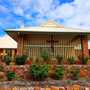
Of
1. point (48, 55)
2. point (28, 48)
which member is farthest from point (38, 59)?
point (28, 48)

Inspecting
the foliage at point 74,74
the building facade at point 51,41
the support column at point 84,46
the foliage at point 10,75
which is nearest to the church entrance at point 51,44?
the building facade at point 51,41

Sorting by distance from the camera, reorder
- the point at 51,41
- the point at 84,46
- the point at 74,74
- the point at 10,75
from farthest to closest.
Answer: the point at 51,41, the point at 84,46, the point at 74,74, the point at 10,75

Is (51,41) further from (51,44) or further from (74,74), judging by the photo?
(74,74)

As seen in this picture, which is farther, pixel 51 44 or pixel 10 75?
pixel 51 44

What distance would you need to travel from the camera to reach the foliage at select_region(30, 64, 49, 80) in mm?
13877

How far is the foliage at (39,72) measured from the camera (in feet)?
45.5

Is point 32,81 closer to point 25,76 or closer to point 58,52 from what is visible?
point 25,76

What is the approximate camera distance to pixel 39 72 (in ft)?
45.4

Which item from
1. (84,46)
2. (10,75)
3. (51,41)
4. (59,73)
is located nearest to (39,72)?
(59,73)

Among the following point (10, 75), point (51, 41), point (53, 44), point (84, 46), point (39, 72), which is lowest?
point (10, 75)

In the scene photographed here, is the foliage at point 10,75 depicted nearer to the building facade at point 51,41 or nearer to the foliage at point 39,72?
the foliage at point 39,72

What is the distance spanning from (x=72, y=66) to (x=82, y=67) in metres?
0.70

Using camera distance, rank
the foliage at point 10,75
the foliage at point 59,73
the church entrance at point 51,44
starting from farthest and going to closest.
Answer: the church entrance at point 51,44
the foliage at point 59,73
the foliage at point 10,75

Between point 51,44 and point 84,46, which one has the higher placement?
point 51,44
